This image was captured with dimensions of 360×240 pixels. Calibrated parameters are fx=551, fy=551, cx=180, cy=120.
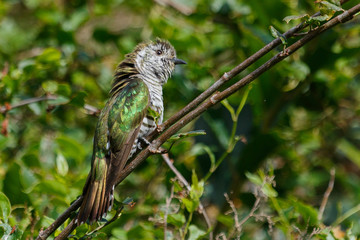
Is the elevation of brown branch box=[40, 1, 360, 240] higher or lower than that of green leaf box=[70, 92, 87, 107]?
lower

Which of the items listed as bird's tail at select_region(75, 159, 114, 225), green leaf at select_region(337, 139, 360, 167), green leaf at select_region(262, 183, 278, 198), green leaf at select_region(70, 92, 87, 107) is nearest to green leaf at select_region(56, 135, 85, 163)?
green leaf at select_region(70, 92, 87, 107)

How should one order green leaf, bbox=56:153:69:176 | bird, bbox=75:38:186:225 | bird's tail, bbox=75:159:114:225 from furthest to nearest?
green leaf, bbox=56:153:69:176, bird, bbox=75:38:186:225, bird's tail, bbox=75:159:114:225

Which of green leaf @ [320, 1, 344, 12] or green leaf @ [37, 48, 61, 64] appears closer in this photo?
green leaf @ [320, 1, 344, 12]

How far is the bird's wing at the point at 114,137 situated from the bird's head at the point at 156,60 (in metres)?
0.41

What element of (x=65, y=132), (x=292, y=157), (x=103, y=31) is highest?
(x=103, y=31)

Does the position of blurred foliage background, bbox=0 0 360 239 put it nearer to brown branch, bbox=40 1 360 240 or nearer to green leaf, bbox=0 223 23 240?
green leaf, bbox=0 223 23 240

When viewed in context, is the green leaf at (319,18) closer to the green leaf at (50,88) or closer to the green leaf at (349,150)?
the green leaf at (50,88)

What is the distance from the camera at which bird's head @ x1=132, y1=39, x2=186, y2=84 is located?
3857mm

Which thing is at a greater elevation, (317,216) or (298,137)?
(298,137)

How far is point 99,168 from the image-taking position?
3020 mm

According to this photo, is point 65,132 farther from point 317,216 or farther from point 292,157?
point 317,216

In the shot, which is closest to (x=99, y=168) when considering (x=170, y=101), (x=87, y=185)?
(x=87, y=185)

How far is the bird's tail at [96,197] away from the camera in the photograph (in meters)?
2.62

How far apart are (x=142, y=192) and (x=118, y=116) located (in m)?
1.28
